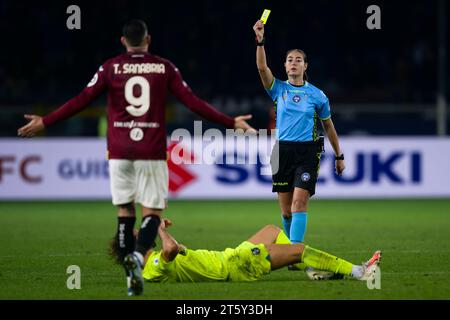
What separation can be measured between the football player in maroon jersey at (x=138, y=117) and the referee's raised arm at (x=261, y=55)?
69.3 inches

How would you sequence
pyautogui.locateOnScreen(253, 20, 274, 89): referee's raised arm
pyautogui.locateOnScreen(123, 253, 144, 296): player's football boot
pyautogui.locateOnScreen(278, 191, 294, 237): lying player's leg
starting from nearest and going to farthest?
pyautogui.locateOnScreen(123, 253, 144, 296): player's football boot, pyautogui.locateOnScreen(253, 20, 274, 89): referee's raised arm, pyautogui.locateOnScreen(278, 191, 294, 237): lying player's leg

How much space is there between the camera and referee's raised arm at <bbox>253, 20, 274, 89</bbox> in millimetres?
9789

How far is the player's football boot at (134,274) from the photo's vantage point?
25.6 ft

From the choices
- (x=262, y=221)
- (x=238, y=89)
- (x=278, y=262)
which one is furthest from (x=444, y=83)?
(x=278, y=262)

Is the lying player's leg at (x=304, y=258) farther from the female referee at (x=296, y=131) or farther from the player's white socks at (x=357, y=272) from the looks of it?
the female referee at (x=296, y=131)

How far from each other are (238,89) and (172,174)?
5074mm

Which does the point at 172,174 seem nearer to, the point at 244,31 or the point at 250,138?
the point at 250,138

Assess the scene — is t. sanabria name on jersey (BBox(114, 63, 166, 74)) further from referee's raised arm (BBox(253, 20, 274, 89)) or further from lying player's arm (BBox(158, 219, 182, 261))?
referee's raised arm (BBox(253, 20, 274, 89))

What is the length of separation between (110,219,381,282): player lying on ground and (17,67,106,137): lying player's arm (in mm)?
1304

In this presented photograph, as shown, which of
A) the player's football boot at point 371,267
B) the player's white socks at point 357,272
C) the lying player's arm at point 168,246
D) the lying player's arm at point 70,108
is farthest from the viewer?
the player's white socks at point 357,272

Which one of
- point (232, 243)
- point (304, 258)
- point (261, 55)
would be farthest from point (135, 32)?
point (232, 243)

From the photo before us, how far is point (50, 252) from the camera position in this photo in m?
12.0

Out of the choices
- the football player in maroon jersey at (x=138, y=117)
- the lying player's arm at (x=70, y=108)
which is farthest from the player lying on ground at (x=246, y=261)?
the lying player's arm at (x=70, y=108)

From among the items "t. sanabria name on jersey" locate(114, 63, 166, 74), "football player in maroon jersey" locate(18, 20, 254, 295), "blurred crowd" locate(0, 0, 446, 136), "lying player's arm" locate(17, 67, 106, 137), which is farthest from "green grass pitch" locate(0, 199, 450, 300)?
"blurred crowd" locate(0, 0, 446, 136)
